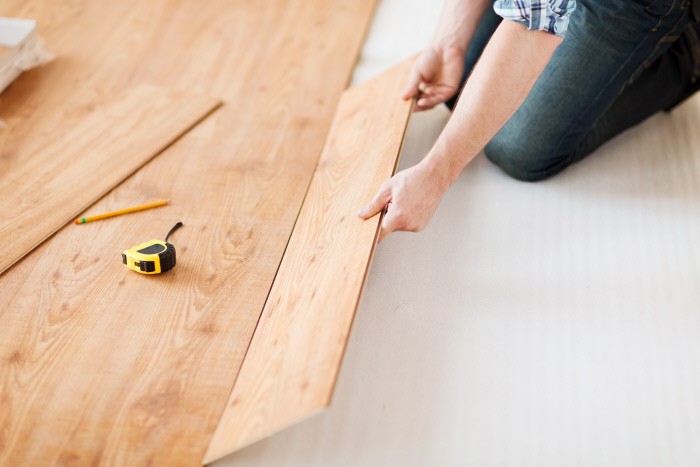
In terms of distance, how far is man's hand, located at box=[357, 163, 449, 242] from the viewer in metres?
1.61

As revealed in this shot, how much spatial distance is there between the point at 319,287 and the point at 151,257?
40 centimetres

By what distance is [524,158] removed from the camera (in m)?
2.01

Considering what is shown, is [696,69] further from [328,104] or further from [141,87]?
[141,87]

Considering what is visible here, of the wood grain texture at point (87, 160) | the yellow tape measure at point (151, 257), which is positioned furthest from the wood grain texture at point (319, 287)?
the wood grain texture at point (87, 160)

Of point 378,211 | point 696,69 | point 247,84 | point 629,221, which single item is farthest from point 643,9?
point 247,84

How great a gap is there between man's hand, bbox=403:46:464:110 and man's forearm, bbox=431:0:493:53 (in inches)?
0.7

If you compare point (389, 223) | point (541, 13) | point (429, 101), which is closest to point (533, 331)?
point (389, 223)

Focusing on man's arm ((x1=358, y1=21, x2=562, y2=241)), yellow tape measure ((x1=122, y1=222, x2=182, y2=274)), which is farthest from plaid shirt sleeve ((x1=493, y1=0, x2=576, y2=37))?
yellow tape measure ((x1=122, y1=222, x2=182, y2=274))

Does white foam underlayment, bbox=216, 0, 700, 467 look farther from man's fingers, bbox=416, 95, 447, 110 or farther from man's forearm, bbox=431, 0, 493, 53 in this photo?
man's forearm, bbox=431, 0, 493, 53

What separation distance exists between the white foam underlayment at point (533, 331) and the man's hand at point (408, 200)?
0.18m

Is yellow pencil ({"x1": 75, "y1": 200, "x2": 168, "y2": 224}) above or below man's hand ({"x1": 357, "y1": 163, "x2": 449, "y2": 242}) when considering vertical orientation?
below

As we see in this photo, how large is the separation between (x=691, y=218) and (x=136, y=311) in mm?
1387

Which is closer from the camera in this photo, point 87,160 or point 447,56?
point 87,160

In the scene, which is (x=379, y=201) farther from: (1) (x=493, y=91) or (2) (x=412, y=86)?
(2) (x=412, y=86)
